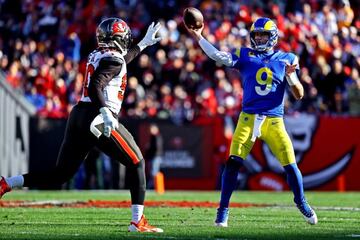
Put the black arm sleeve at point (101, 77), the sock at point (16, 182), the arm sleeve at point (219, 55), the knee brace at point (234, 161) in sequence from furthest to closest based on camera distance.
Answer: the arm sleeve at point (219, 55)
the knee brace at point (234, 161)
the sock at point (16, 182)
the black arm sleeve at point (101, 77)

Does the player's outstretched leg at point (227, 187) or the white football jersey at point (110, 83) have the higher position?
the white football jersey at point (110, 83)

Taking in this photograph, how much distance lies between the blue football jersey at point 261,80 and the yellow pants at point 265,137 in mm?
79

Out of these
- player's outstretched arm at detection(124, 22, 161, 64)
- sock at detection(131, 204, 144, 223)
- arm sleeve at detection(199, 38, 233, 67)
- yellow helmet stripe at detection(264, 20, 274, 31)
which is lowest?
sock at detection(131, 204, 144, 223)

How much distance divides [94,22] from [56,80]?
7.87 feet

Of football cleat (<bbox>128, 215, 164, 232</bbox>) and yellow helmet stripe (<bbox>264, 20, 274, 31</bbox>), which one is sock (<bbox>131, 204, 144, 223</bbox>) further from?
yellow helmet stripe (<bbox>264, 20, 274, 31</bbox>)

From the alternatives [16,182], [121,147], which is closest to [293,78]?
[121,147]

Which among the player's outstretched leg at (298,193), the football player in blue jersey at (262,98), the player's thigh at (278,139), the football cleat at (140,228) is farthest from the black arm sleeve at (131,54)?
the player's outstretched leg at (298,193)

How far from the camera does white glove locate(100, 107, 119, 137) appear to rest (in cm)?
757

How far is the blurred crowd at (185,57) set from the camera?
18.8 metres

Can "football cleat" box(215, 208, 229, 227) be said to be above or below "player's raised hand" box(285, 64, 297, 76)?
below

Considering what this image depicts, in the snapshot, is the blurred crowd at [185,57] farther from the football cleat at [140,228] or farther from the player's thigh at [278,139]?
the football cleat at [140,228]

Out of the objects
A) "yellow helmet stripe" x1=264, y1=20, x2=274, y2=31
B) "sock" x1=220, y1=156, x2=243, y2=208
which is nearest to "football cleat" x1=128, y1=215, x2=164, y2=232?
"sock" x1=220, y1=156, x2=243, y2=208

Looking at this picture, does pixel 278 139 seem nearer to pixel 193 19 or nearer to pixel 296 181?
pixel 296 181

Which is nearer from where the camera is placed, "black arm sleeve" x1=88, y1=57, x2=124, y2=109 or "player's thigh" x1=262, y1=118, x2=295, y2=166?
"black arm sleeve" x1=88, y1=57, x2=124, y2=109
